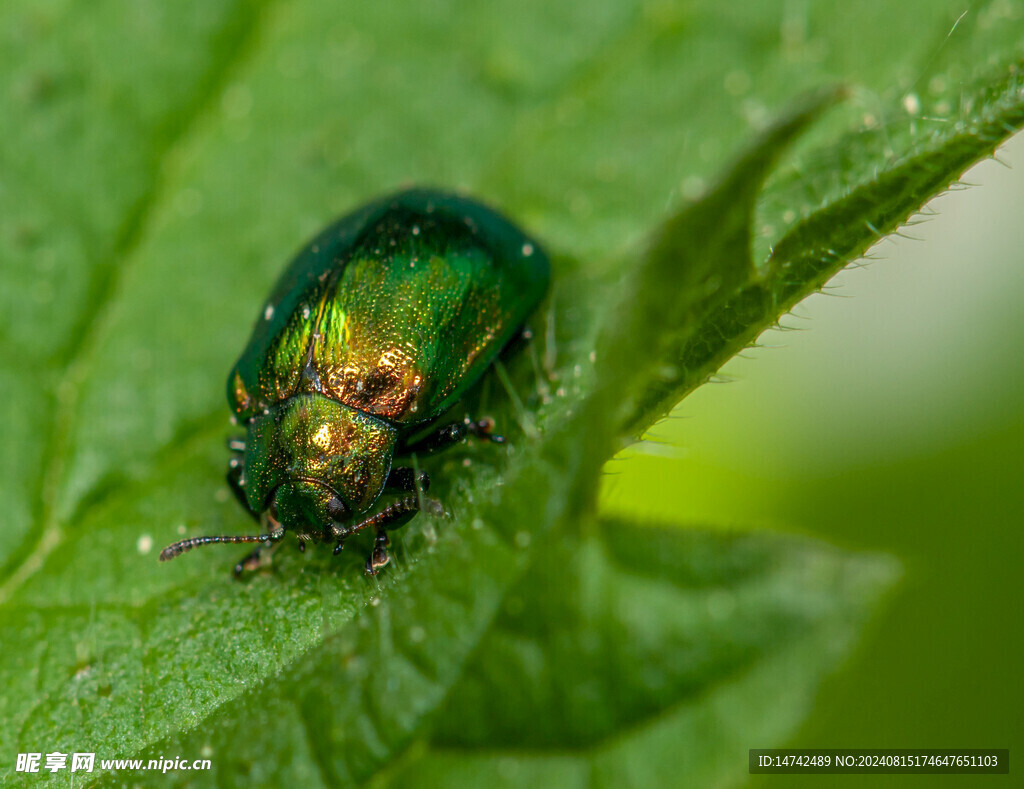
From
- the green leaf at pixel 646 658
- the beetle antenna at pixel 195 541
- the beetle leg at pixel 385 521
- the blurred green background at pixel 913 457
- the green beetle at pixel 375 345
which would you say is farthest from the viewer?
the blurred green background at pixel 913 457

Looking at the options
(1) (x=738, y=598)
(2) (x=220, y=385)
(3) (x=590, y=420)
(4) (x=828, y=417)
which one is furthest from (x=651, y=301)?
(4) (x=828, y=417)

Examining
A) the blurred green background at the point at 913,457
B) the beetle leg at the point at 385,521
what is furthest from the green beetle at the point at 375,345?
the blurred green background at the point at 913,457

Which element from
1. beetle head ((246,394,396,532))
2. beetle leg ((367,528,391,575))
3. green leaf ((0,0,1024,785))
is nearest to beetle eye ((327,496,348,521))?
beetle head ((246,394,396,532))

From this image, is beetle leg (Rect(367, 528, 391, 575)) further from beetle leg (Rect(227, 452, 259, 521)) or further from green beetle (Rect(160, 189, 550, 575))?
beetle leg (Rect(227, 452, 259, 521))

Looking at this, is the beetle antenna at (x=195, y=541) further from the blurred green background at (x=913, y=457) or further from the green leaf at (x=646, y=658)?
the blurred green background at (x=913, y=457)

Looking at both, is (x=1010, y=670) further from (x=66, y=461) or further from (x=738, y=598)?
(x=66, y=461)

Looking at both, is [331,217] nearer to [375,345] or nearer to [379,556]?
[375,345]

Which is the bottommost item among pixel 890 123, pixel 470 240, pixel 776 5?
pixel 470 240
